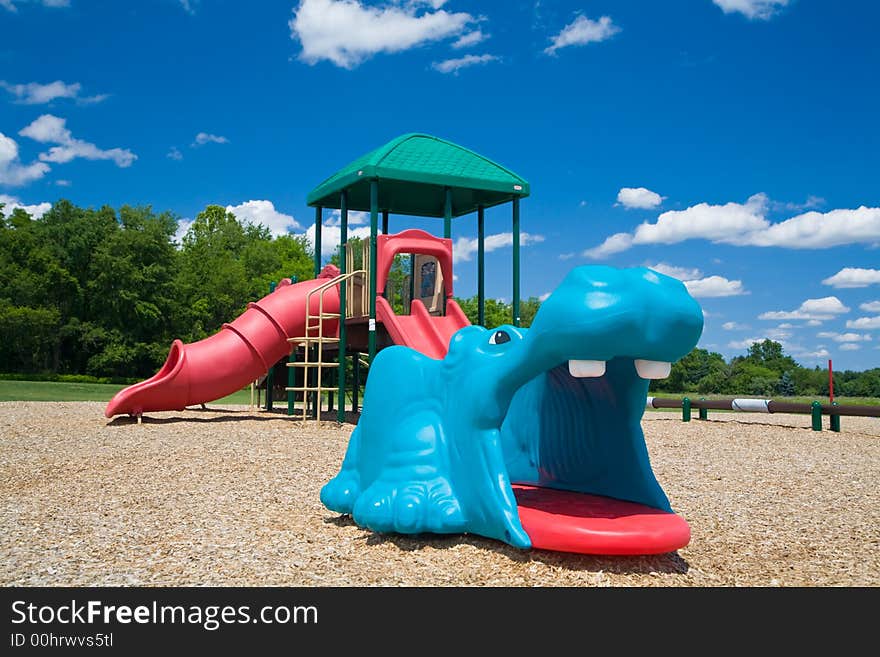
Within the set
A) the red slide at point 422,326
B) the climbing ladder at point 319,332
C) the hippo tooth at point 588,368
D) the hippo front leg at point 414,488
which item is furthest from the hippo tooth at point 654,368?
the climbing ladder at point 319,332

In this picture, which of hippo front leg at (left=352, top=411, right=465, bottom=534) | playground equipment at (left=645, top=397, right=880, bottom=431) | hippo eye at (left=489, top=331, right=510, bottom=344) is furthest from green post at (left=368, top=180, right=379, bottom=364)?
hippo eye at (left=489, top=331, right=510, bottom=344)

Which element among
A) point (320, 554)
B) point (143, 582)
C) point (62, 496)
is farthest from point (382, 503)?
point (62, 496)

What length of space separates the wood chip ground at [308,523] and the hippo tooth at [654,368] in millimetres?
1164

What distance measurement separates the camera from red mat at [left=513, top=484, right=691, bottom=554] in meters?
4.21

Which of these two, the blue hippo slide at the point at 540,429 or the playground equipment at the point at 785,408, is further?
the playground equipment at the point at 785,408

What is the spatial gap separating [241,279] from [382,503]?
141 ft

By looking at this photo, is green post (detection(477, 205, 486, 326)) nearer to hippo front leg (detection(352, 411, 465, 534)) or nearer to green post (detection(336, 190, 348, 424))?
green post (detection(336, 190, 348, 424))

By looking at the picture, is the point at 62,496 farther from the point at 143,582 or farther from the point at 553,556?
the point at 553,556

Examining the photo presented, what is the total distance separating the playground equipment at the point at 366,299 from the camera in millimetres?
13586

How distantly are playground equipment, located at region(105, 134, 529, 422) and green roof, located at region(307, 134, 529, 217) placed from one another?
21 millimetres

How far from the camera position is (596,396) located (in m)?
5.14

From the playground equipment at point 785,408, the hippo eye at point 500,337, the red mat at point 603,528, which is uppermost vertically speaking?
the hippo eye at point 500,337

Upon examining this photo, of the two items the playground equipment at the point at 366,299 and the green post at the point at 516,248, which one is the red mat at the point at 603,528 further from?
the green post at the point at 516,248

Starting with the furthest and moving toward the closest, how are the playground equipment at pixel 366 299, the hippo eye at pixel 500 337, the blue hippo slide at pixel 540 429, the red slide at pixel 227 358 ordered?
the red slide at pixel 227 358, the playground equipment at pixel 366 299, the hippo eye at pixel 500 337, the blue hippo slide at pixel 540 429
